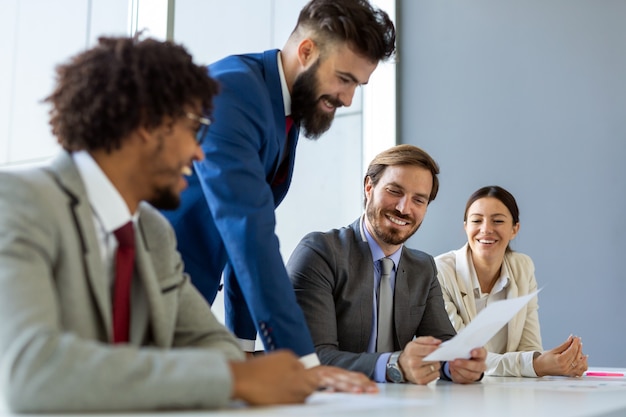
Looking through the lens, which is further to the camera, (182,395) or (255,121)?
(255,121)

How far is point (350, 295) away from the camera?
2.29 meters

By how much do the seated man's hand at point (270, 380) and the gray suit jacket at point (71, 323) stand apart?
0.14 feet

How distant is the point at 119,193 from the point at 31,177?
14 cm

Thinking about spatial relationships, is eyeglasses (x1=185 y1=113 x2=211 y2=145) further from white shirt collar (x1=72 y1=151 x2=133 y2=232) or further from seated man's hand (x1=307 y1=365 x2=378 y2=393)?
seated man's hand (x1=307 y1=365 x2=378 y2=393)

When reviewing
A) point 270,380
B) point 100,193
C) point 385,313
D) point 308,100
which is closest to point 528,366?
point 385,313

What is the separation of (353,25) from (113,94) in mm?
858

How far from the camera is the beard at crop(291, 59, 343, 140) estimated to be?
188cm

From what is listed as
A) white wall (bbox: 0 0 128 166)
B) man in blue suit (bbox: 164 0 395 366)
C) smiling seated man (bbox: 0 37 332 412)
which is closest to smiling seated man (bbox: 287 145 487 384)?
man in blue suit (bbox: 164 0 395 366)

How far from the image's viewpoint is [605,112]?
4121mm

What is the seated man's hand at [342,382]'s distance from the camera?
1384mm

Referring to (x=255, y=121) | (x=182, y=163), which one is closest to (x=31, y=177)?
(x=182, y=163)

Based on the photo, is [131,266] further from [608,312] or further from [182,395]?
[608,312]

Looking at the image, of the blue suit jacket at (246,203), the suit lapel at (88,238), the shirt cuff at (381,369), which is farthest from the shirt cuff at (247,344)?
the suit lapel at (88,238)

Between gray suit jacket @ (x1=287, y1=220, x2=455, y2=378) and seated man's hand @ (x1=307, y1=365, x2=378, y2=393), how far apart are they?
629mm
